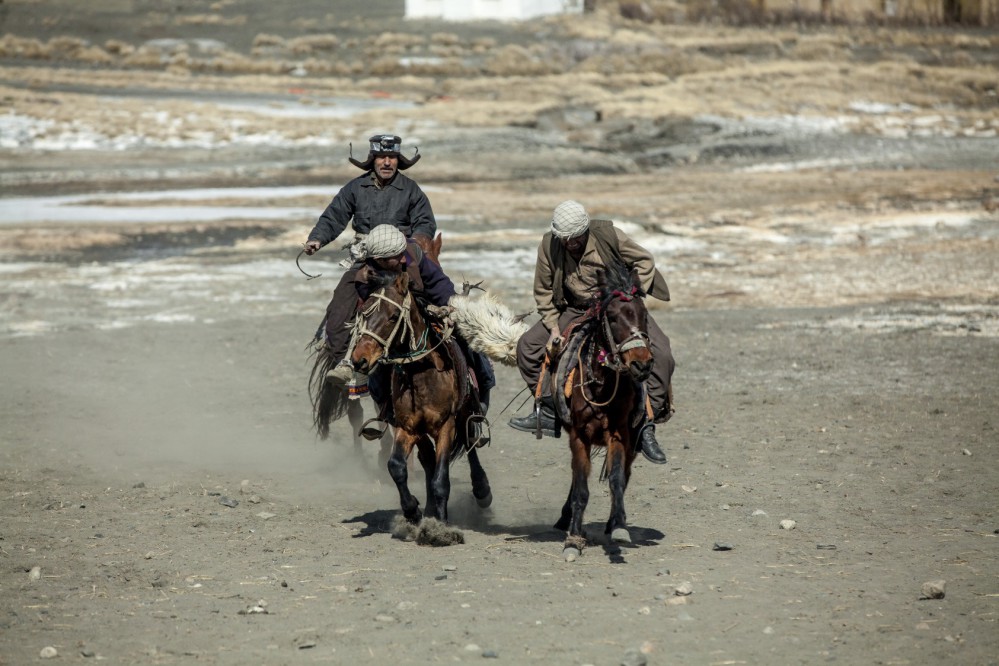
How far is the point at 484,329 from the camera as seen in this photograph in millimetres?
9125

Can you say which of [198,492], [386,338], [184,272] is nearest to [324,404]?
[198,492]

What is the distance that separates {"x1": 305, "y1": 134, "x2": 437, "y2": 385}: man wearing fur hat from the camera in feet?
34.3

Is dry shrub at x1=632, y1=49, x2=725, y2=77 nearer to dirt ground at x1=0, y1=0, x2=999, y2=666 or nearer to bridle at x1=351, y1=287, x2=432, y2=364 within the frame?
dirt ground at x1=0, y1=0, x2=999, y2=666


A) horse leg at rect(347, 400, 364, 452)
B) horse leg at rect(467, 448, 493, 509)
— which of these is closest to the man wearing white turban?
horse leg at rect(467, 448, 493, 509)

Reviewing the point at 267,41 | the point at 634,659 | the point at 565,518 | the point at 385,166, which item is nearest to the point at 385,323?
the point at 565,518

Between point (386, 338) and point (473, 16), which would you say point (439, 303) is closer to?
point (386, 338)

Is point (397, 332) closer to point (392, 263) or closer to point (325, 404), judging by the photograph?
point (392, 263)

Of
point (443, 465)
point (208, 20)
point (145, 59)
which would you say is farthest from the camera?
point (208, 20)

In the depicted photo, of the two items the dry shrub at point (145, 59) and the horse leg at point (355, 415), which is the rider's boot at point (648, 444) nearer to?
the horse leg at point (355, 415)

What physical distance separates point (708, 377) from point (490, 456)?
377 cm

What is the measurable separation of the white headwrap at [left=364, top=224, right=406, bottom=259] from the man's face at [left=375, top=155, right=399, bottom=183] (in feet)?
6.73

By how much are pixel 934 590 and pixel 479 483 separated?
3553mm

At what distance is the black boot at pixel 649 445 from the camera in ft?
28.1

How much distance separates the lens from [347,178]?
108 ft
